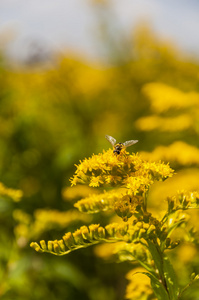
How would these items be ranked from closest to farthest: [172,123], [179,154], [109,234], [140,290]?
1. [109,234]
2. [140,290]
3. [179,154]
4. [172,123]

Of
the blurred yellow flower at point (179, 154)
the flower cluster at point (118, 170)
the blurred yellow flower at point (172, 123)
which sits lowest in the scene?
the flower cluster at point (118, 170)

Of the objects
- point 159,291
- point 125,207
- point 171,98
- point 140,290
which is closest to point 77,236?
point 125,207

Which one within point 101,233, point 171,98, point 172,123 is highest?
point 171,98

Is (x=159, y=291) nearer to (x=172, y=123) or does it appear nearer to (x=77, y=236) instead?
(x=77, y=236)

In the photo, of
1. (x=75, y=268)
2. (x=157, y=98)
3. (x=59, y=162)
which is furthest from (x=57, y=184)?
(x=157, y=98)

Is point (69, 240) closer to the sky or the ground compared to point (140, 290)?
closer to the sky

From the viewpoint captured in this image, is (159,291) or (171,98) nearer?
(159,291)

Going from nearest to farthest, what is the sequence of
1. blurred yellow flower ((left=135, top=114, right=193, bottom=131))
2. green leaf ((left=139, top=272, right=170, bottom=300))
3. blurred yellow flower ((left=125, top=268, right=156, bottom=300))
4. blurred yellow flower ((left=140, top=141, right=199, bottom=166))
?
green leaf ((left=139, top=272, right=170, bottom=300)), blurred yellow flower ((left=125, top=268, right=156, bottom=300)), blurred yellow flower ((left=140, top=141, right=199, bottom=166)), blurred yellow flower ((left=135, top=114, right=193, bottom=131))

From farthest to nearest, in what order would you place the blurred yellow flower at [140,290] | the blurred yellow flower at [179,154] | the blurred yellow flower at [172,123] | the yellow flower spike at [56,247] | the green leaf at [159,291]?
1. the blurred yellow flower at [172,123]
2. the blurred yellow flower at [179,154]
3. the blurred yellow flower at [140,290]
4. the yellow flower spike at [56,247]
5. the green leaf at [159,291]

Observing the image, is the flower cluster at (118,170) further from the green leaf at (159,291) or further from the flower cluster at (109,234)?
the green leaf at (159,291)

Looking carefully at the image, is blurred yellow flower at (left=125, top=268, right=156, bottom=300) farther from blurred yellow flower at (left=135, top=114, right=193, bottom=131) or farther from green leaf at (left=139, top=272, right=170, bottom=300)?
blurred yellow flower at (left=135, top=114, right=193, bottom=131)

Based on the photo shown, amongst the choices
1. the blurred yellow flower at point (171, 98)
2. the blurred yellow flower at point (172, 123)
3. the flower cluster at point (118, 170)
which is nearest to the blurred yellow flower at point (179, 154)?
the blurred yellow flower at point (172, 123)

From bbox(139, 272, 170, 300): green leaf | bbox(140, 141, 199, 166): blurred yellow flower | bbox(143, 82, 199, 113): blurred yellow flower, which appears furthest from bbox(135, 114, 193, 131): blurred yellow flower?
bbox(139, 272, 170, 300): green leaf
